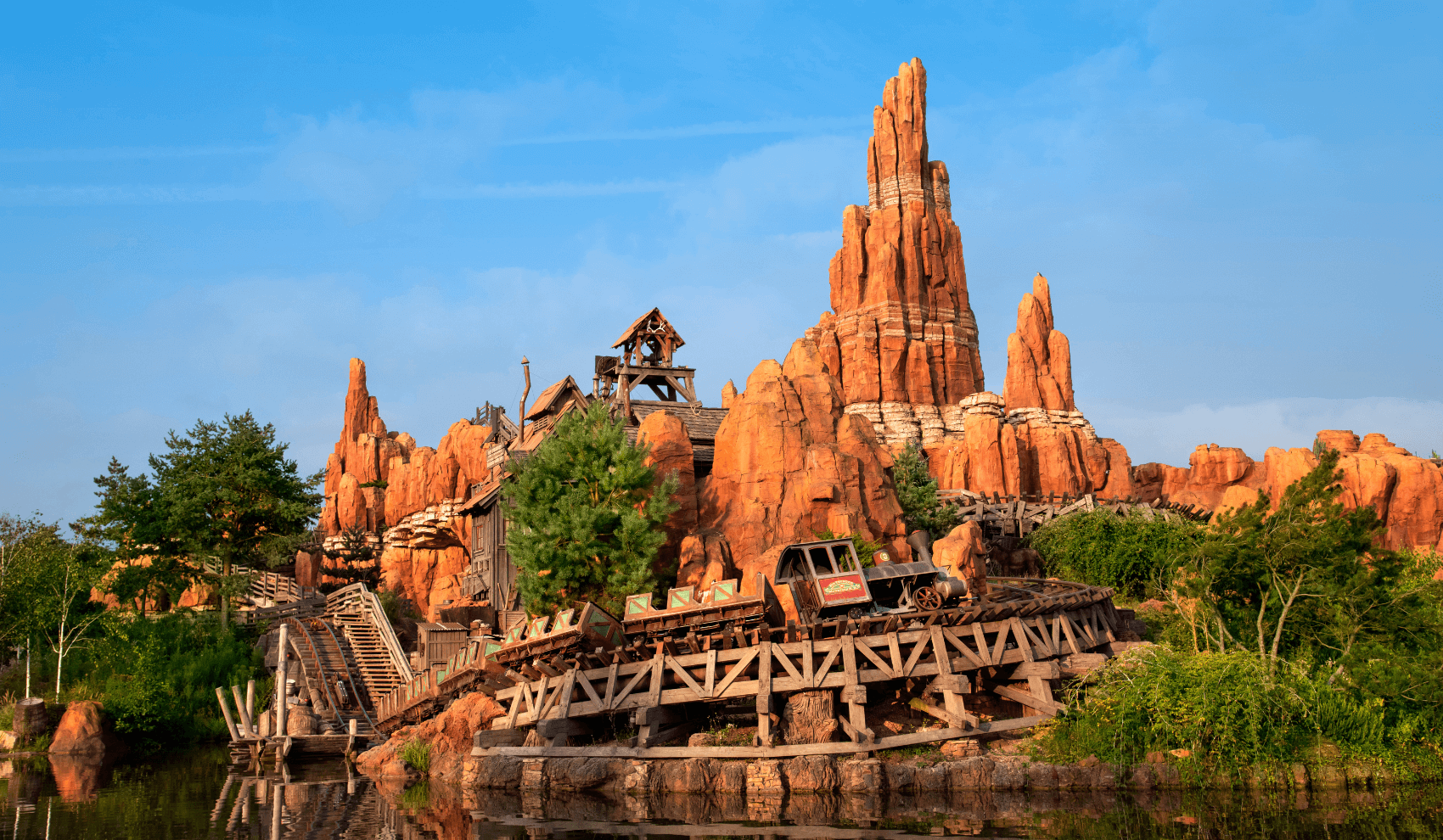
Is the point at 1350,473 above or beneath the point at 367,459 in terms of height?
beneath

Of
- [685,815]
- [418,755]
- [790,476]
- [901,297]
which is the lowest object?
[685,815]

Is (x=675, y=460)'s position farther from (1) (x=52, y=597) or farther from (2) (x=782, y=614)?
(1) (x=52, y=597)

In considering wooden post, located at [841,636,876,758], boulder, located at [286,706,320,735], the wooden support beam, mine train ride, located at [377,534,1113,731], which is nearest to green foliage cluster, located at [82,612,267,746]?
boulder, located at [286,706,320,735]

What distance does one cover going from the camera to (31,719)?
3741 centimetres

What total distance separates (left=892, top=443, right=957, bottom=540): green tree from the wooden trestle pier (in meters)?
18.1

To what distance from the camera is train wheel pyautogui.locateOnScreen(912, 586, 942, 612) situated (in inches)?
1088

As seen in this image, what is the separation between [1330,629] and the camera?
85.1ft

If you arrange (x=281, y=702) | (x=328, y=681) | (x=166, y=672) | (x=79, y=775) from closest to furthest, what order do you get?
(x=79, y=775)
(x=281, y=702)
(x=328, y=681)
(x=166, y=672)

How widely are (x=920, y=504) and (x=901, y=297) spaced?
5413 cm

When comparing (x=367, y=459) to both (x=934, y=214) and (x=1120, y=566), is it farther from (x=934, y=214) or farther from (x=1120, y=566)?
(x=1120, y=566)

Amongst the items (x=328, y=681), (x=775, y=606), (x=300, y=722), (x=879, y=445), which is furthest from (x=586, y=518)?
(x=879, y=445)

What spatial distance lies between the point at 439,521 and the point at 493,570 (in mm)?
30395

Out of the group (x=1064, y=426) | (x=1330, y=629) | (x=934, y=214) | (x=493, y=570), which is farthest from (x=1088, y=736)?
(x=934, y=214)

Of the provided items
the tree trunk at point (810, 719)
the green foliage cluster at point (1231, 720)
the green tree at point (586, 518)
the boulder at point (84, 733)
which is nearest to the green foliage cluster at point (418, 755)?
the green tree at point (586, 518)
